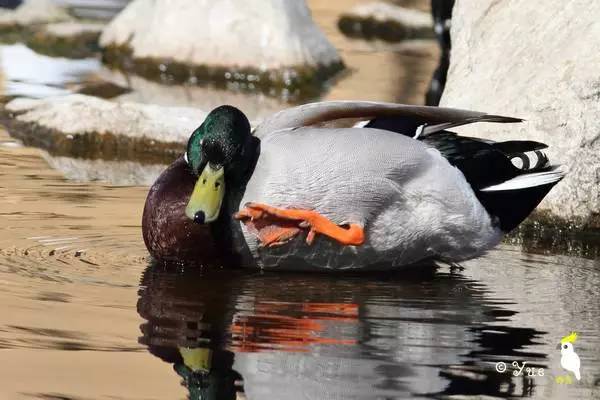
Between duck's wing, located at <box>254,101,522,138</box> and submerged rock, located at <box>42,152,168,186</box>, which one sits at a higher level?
duck's wing, located at <box>254,101,522,138</box>

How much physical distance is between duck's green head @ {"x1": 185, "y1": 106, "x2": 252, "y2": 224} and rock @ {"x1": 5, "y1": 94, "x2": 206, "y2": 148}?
271 cm

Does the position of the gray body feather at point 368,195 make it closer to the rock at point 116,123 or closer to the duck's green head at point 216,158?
the duck's green head at point 216,158

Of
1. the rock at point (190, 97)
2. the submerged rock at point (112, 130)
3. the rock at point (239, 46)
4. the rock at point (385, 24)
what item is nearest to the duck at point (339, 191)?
the submerged rock at point (112, 130)

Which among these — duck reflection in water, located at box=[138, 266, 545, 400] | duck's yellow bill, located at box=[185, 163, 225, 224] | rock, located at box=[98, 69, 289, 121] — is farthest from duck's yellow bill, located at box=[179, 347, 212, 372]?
rock, located at box=[98, 69, 289, 121]

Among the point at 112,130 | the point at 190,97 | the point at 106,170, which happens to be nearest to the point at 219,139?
the point at 106,170

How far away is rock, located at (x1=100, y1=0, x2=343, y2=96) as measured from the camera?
454 inches

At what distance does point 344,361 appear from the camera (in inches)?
173

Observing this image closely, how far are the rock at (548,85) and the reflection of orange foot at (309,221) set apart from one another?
1611mm

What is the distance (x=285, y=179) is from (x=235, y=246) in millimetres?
326

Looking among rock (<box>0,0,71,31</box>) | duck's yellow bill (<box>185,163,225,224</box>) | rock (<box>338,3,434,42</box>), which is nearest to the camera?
duck's yellow bill (<box>185,163,225,224</box>)

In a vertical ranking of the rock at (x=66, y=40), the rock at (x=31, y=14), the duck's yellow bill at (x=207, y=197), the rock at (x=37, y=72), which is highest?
the duck's yellow bill at (x=207, y=197)

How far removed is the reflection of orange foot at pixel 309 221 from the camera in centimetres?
536

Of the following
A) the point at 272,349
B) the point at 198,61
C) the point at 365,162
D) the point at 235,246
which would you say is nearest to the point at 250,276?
the point at 235,246

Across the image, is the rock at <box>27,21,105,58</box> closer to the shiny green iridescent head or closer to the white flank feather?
the shiny green iridescent head
